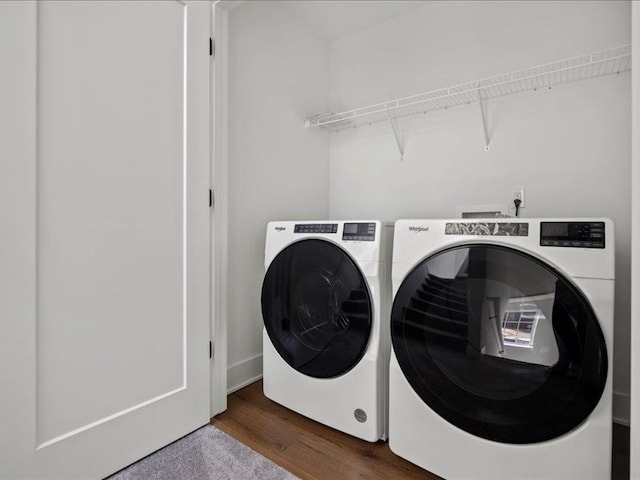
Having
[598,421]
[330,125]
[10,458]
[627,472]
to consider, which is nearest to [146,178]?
[10,458]

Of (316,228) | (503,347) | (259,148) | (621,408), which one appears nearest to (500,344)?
(503,347)

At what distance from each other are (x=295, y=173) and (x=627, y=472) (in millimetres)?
2102

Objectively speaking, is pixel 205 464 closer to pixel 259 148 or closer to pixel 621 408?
pixel 259 148

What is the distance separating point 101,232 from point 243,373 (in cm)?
111

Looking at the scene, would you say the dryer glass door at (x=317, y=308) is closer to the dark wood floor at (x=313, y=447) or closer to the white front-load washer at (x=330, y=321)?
the white front-load washer at (x=330, y=321)

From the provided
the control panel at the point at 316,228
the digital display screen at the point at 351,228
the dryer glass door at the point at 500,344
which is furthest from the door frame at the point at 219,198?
the dryer glass door at the point at 500,344

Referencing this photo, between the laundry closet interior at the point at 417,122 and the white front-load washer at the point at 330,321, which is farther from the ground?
the laundry closet interior at the point at 417,122

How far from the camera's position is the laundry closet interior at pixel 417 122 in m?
1.56

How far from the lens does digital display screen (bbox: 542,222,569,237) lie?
0.98 meters

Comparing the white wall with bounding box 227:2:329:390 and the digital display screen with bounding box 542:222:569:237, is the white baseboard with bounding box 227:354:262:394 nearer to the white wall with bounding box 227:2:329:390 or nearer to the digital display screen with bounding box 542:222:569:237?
the white wall with bounding box 227:2:329:390

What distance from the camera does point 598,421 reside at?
0.92 m

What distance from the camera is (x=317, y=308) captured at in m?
1.49

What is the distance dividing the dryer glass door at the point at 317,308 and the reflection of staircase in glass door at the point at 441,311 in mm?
210

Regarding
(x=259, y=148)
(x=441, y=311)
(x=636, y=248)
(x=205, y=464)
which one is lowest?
(x=205, y=464)
